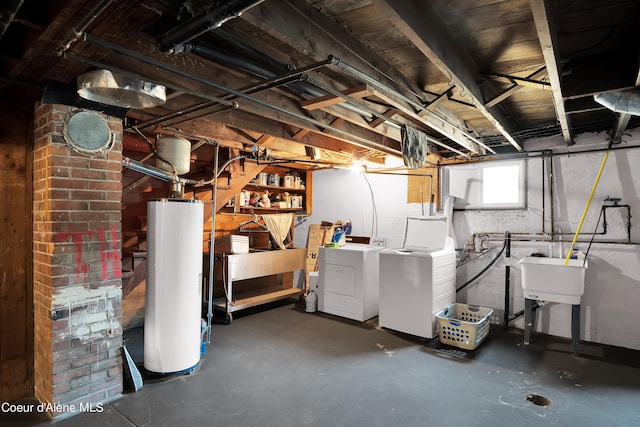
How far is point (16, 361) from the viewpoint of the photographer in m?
2.53

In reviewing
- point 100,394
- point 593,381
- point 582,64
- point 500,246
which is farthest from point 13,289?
point 500,246

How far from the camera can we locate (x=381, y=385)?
2.79 meters

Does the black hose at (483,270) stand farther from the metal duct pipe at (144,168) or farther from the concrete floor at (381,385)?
the metal duct pipe at (144,168)

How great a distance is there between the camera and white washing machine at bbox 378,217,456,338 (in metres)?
3.77

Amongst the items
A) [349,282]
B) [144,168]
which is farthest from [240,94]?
[349,282]

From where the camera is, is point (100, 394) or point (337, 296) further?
point (337, 296)

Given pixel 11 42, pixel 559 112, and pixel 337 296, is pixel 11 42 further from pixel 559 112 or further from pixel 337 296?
pixel 337 296

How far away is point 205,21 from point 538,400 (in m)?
3.13

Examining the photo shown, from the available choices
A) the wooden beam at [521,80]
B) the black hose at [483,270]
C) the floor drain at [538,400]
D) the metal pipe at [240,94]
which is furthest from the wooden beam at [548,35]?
the black hose at [483,270]

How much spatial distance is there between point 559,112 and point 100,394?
381cm

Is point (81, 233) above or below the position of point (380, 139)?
below

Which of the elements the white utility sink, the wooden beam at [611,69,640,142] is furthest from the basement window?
the white utility sink

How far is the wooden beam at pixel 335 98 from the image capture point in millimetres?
2213

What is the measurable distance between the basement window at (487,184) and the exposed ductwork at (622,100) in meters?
1.96
